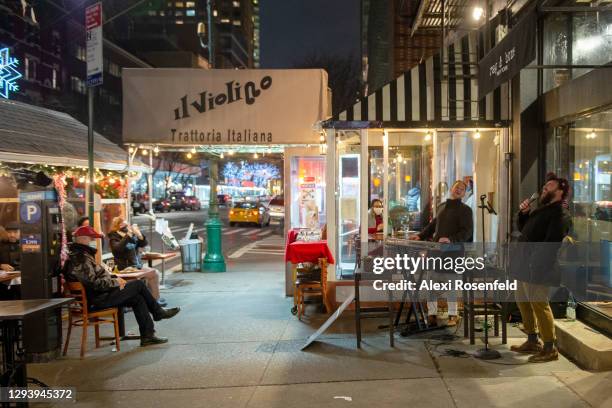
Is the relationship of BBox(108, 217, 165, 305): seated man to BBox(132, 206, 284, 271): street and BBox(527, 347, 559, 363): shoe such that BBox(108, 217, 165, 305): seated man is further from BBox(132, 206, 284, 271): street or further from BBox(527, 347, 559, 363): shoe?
BBox(527, 347, 559, 363): shoe

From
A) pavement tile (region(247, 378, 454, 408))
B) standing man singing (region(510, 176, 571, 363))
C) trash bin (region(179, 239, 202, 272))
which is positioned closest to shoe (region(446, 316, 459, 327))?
standing man singing (region(510, 176, 571, 363))

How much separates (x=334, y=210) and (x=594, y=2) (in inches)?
171

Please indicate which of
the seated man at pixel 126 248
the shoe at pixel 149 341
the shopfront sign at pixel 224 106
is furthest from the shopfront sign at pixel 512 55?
the seated man at pixel 126 248

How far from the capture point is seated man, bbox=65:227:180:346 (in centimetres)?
654

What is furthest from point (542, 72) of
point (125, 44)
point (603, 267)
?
point (125, 44)

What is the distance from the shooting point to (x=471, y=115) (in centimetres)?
811

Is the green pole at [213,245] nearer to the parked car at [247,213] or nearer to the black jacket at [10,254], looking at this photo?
the black jacket at [10,254]

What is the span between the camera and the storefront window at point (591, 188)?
649cm

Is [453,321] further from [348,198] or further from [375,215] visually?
[348,198]

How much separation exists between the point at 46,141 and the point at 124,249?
2501 millimetres

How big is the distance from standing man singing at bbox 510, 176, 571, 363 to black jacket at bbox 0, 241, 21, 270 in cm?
728

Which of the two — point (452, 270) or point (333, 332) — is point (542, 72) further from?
point (333, 332)

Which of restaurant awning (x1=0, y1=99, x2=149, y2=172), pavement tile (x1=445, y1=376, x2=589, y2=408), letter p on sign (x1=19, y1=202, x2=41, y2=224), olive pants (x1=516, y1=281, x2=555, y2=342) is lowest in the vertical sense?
pavement tile (x1=445, y1=376, x2=589, y2=408)

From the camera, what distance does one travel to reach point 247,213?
28406 millimetres
